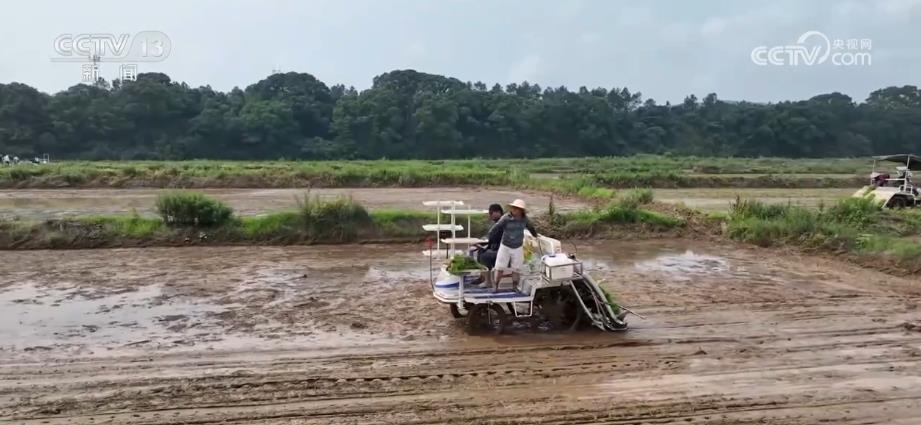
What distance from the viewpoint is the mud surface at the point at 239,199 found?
844 inches

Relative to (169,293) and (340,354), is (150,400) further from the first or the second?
(169,293)

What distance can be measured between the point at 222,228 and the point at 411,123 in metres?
51.2

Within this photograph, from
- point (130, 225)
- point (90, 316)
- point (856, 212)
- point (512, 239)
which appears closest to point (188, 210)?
point (130, 225)

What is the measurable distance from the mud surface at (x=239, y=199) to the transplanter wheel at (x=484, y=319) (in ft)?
43.3

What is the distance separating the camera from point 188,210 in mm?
16516

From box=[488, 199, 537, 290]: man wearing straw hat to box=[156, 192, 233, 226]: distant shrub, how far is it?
9.81 m

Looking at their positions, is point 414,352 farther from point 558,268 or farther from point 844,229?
point 844,229

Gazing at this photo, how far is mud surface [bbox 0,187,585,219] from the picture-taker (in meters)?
21.4

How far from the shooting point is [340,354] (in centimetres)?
794

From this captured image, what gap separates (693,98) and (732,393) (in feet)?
298

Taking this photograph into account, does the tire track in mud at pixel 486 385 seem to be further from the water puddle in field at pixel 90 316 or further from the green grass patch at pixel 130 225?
the green grass patch at pixel 130 225

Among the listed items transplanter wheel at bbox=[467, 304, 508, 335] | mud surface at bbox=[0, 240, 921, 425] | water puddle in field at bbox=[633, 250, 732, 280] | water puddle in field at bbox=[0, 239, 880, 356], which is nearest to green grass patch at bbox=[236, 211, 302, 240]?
water puddle in field at bbox=[0, 239, 880, 356]

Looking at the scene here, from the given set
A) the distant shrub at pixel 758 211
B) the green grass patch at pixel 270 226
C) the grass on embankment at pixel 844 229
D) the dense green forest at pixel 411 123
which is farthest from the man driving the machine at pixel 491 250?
the dense green forest at pixel 411 123

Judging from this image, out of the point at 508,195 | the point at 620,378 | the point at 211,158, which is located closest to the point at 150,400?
the point at 620,378
